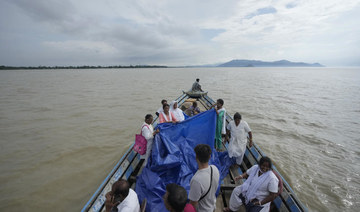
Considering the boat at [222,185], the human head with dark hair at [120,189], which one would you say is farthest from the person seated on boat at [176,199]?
the boat at [222,185]

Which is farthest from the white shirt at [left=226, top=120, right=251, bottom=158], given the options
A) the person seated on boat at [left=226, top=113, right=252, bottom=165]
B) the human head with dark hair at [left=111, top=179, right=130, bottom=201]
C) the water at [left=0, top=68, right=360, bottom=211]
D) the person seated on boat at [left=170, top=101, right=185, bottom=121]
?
the human head with dark hair at [left=111, top=179, right=130, bottom=201]

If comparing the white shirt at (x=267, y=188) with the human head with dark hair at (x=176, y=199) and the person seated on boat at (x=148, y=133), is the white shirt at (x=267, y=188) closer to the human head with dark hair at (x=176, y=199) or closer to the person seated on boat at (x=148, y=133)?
the human head with dark hair at (x=176, y=199)

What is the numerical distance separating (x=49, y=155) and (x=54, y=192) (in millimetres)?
2746

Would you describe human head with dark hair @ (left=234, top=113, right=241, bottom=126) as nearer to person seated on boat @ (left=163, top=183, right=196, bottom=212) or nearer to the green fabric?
the green fabric

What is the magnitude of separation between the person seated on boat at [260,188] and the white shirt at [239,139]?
132 centimetres

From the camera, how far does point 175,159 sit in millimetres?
3742

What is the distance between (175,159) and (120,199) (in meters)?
1.60

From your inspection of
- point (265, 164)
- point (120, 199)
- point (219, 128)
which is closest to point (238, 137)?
point (219, 128)

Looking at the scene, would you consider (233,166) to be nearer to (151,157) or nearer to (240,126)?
(240,126)

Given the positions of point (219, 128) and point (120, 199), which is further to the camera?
point (219, 128)

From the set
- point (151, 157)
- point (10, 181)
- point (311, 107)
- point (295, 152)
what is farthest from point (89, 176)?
point (311, 107)

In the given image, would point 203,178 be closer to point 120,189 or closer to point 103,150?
point 120,189

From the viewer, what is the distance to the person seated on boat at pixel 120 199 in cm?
227

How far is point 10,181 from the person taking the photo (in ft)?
18.7
